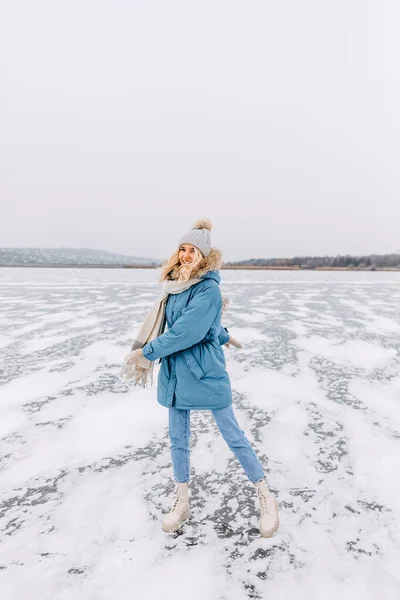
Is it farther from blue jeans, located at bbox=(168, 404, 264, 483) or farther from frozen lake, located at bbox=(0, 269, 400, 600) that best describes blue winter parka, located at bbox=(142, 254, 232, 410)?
frozen lake, located at bbox=(0, 269, 400, 600)

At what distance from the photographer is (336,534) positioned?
209 cm

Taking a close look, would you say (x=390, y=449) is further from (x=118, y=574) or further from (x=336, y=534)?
(x=118, y=574)

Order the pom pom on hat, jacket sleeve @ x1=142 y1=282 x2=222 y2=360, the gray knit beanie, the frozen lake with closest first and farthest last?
the frozen lake < jacket sleeve @ x1=142 y1=282 x2=222 y2=360 < the gray knit beanie < the pom pom on hat

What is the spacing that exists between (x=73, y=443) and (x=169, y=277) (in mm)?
1895

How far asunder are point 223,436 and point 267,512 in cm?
53

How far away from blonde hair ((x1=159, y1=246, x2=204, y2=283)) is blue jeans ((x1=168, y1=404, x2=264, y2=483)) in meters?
0.80

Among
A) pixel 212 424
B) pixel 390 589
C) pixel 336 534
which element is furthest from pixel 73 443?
pixel 390 589

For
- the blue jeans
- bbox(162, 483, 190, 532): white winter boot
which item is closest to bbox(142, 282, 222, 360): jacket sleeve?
the blue jeans

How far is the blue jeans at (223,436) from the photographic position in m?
2.17

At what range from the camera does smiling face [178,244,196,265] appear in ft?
6.95

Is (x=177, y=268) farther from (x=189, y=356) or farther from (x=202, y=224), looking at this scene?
(x=189, y=356)

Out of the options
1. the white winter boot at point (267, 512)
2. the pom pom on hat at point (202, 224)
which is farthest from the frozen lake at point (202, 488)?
the pom pom on hat at point (202, 224)

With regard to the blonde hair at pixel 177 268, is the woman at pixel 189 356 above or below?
below

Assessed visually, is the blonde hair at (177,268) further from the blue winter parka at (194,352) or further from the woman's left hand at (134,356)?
the woman's left hand at (134,356)
